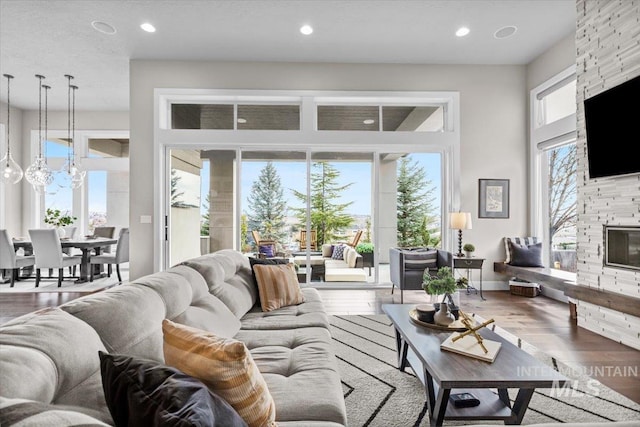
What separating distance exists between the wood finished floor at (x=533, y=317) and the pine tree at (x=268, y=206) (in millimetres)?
1258

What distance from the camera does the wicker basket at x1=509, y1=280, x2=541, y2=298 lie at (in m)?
4.92

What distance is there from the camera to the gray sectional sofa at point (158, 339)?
850 mm

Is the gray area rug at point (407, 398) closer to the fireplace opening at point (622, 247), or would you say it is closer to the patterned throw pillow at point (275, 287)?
the patterned throw pillow at point (275, 287)

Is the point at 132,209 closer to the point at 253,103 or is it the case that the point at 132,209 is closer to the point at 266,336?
the point at 253,103

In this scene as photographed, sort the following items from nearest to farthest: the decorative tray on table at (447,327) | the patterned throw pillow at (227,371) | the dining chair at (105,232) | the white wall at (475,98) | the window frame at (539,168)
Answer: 1. the patterned throw pillow at (227,371)
2. the decorative tray on table at (447,327)
3. the window frame at (539,168)
4. the white wall at (475,98)
5. the dining chair at (105,232)

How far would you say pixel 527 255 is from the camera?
4973 millimetres

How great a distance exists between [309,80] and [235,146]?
60.8 inches

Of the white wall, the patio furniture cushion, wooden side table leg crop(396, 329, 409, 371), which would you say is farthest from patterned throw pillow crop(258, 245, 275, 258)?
wooden side table leg crop(396, 329, 409, 371)

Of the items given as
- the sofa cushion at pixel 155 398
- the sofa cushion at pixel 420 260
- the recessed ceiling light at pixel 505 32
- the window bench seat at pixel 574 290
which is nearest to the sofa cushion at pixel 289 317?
the sofa cushion at pixel 155 398

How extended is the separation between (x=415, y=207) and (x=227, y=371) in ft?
16.4

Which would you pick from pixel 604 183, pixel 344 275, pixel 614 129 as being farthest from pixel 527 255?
pixel 344 275

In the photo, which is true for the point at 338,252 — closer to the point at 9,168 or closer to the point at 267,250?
the point at 267,250

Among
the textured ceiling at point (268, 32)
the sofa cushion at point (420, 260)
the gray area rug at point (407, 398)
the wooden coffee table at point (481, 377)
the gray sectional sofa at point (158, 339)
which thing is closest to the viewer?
the gray sectional sofa at point (158, 339)

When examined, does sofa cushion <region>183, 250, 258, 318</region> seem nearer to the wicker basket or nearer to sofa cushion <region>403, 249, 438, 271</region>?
sofa cushion <region>403, 249, 438, 271</region>
